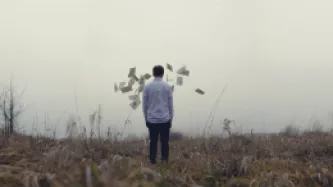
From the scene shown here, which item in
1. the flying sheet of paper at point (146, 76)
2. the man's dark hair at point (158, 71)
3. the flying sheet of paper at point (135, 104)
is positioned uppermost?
the man's dark hair at point (158, 71)

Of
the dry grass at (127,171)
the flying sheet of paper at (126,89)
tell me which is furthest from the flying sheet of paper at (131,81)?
the dry grass at (127,171)

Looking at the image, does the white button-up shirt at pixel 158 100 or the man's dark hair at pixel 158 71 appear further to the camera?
the white button-up shirt at pixel 158 100

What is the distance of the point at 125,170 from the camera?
3205 mm

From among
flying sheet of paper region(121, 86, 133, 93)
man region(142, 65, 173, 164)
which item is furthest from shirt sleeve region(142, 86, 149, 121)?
flying sheet of paper region(121, 86, 133, 93)

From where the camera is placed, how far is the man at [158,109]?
9266 millimetres

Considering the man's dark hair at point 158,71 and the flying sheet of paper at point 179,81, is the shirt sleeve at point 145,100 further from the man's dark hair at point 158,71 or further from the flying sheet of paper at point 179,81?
the flying sheet of paper at point 179,81

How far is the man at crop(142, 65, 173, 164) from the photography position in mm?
9266

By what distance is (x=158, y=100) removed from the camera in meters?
9.28

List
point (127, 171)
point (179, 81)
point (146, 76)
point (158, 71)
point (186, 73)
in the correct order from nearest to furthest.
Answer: point (127, 171), point (158, 71), point (146, 76), point (186, 73), point (179, 81)

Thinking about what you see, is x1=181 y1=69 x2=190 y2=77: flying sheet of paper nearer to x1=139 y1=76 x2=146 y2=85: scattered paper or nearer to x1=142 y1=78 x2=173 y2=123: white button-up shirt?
x1=139 y1=76 x2=146 y2=85: scattered paper

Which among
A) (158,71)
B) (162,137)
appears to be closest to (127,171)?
(158,71)

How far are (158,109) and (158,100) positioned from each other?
6.4 inches

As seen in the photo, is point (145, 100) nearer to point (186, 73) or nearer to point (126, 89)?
point (126, 89)

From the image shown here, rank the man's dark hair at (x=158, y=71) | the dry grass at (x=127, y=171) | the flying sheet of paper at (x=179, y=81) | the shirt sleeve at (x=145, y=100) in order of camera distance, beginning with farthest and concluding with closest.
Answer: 1. the flying sheet of paper at (x=179, y=81)
2. the shirt sleeve at (x=145, y=100)
3. the man's dark hair at (x=158, y=71)
4. the dry grass at (x=127, y=171)
